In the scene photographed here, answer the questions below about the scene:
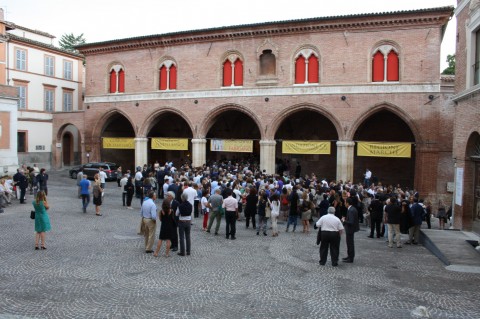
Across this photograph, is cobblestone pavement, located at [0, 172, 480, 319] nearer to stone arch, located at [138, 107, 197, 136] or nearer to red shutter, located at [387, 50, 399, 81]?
red shutter, located at [387, 50, 399, 81]

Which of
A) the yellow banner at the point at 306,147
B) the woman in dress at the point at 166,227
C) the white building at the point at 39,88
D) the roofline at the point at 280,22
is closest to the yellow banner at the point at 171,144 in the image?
the roofline at the point at 280,22

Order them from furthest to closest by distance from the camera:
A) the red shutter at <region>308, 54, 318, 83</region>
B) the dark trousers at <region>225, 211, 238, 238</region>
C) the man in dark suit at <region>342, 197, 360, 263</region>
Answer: the red shutter at <region>308, 54, 318, 83</region>
the dark trousers at <region>225, 211, 238, 238</region>
the man in dark suit at <region>342, 197, 360, 263</region>

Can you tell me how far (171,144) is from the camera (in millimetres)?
30750

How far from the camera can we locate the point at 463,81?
1539cm

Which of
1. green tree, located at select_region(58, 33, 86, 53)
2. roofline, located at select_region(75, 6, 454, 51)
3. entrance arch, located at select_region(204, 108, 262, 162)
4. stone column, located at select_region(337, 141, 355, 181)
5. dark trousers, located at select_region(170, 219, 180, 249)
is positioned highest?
green tree, located at select_region(58, 33, 86, 53)

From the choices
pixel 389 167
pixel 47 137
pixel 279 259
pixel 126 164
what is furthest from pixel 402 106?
pixel 47 137

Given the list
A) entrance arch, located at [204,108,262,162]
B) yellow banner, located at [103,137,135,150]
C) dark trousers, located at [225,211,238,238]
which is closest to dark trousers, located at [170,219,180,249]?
dark trousers, located at [225,211,238,238]

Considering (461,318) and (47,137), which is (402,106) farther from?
(47,137)

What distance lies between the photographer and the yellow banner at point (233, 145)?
91.0 ft

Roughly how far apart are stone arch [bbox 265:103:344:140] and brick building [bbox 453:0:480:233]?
9594 mm

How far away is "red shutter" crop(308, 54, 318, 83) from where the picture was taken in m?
25.6

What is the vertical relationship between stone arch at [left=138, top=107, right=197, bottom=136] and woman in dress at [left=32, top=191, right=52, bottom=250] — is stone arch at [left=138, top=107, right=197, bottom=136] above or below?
above

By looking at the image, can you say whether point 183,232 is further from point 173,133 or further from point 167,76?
point 173,133

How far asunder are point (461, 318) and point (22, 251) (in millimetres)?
9832
